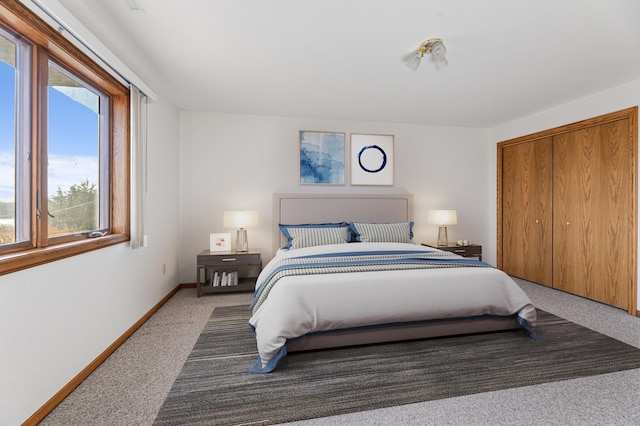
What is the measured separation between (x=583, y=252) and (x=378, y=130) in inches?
116

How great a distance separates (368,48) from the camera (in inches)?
92.4

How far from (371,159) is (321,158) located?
2.47 feet

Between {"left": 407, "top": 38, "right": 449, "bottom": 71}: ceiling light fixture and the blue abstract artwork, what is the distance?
1967 millimetres

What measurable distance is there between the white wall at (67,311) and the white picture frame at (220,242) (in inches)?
26.4

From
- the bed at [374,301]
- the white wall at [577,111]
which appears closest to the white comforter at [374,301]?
the bed at [374,301]

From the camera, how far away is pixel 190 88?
318 cm

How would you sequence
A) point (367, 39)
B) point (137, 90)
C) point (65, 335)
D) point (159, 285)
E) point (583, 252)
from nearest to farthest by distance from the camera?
1. point (65, 335)
2. point (367, 39)
3. point (137, 90)
4. point (159, 285)
5. point (583, 252)

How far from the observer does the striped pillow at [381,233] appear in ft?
12.2

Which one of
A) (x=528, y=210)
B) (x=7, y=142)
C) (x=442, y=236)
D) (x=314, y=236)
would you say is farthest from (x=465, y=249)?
(x=7, y=142)

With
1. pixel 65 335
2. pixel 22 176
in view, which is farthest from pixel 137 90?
pixel 65 335

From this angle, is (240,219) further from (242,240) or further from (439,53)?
(439,53)

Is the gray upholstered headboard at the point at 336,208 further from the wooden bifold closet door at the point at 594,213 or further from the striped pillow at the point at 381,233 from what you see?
the wooden bifold closet door at the point at 594,213

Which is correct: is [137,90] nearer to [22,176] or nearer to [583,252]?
[22,176]

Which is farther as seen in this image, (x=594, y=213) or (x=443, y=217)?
(x=443, y=217)
